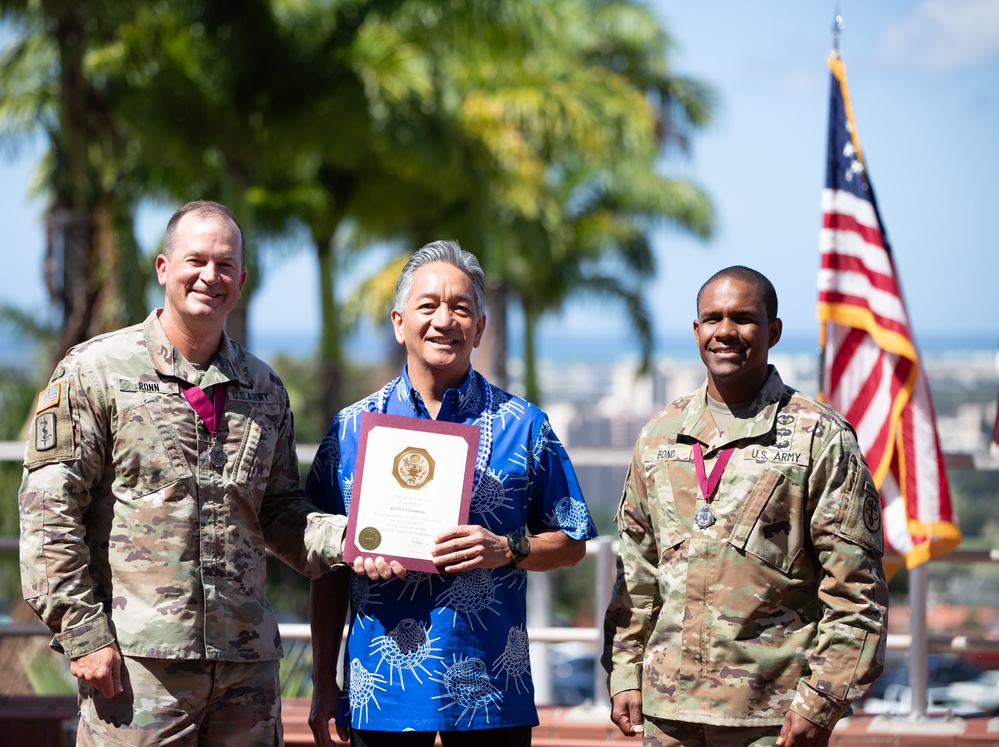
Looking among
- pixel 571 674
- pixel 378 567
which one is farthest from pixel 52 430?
pixel 571 674

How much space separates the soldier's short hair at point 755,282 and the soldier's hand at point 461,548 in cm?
83

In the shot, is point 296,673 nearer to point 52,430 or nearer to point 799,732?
point 52,430

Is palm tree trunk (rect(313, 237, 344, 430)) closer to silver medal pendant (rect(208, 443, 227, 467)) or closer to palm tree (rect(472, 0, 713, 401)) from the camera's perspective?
palm tree (rect(472, 0, 713, 401))

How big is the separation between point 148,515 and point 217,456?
9.2 inches

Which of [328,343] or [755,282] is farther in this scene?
[328,343]

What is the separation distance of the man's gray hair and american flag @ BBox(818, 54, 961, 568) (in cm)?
242

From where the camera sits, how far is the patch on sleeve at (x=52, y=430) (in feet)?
9.80

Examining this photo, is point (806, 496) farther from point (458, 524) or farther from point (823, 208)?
point (823, 208)

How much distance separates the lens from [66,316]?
14492mm

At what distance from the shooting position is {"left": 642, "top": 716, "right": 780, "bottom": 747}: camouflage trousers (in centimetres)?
298

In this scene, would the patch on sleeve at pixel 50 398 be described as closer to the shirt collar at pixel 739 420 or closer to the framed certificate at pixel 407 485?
the framed certificate at pixel 407 485

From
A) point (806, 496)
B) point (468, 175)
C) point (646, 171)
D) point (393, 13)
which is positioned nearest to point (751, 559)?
point (806, 496)

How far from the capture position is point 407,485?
120 inches

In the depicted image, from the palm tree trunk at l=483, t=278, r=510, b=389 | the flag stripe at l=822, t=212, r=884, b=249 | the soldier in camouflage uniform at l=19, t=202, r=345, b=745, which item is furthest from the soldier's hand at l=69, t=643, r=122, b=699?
the palm tree trunk at l=483, t=278, r=510, b=389
